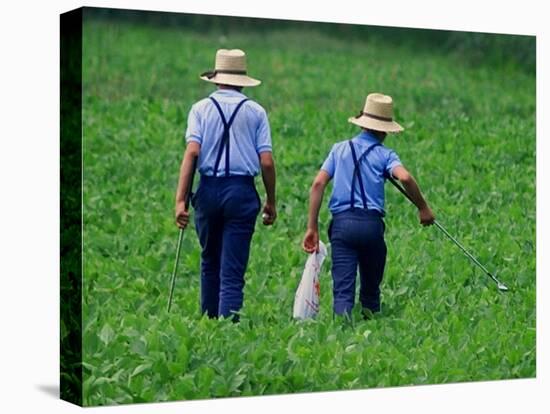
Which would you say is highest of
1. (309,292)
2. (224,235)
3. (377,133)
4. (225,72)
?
(225,72)

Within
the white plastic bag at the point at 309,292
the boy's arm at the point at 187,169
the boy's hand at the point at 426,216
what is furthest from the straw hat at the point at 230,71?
the boy's hand at the point at 426,216

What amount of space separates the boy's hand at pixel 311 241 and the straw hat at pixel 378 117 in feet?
2.51

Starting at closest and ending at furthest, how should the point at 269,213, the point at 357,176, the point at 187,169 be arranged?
the point at 187,169
the point at 269,213
the point at 357,176

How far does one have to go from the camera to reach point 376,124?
11.6 m

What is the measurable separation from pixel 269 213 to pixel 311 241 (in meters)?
0.39

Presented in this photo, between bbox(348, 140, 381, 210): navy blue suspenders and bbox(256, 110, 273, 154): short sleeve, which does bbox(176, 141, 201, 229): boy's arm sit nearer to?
bbox(256, 110, 273, 154): short sleeve

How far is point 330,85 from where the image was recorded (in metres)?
13.3

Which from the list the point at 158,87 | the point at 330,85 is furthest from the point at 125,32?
the point at 330,85

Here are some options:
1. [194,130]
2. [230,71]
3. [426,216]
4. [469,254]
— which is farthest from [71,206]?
[469,254]

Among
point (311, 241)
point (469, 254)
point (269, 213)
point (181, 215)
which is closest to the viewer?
point (181, 215)

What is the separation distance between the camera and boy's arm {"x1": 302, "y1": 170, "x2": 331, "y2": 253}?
11375 mm

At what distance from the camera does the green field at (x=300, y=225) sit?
35.1 ft

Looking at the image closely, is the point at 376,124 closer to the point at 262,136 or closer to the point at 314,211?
the point at 314,211

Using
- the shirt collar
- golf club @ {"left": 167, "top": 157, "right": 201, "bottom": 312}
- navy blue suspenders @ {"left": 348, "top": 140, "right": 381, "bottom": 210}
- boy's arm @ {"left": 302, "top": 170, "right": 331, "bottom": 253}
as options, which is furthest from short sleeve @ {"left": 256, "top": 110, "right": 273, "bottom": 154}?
navy blue suspenders @ {"left": 348, "top": 140, "right": 381, "bottom": 210}
